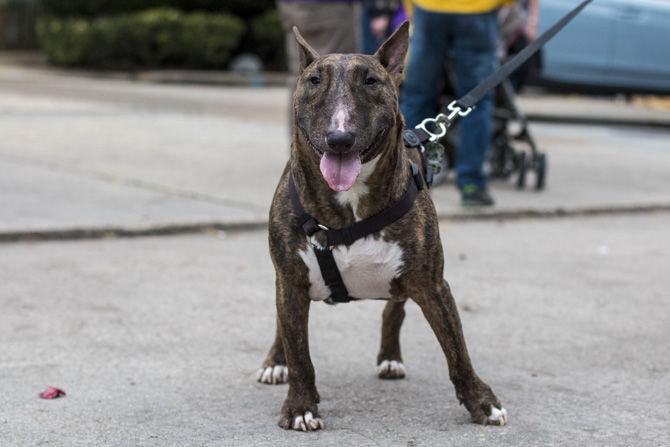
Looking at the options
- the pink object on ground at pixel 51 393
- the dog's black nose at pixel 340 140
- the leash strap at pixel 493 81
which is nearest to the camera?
the dog's black nose at pixel 340 140

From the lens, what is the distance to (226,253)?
6.43 metres

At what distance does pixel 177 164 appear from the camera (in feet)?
31.1

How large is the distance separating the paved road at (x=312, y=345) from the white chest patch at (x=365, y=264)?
452mm

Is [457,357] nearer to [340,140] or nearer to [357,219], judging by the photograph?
[357,219]

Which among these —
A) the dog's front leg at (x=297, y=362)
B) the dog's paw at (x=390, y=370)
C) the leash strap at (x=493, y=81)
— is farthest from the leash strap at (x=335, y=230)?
the leash strap at (x=493, y=81)

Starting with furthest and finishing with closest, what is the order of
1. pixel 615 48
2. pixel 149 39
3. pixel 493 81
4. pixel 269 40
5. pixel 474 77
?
pixel 269 40
pixel 149 39
pixel 615 48
pixel 474 77
pixel 493 81

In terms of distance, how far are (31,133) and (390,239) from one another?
26.6 feet

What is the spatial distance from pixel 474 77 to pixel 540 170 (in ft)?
5.21

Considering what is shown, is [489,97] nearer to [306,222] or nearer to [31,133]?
[306,222]

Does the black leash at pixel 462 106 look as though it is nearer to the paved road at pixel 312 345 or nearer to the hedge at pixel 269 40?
the paved road at pixel 312 345

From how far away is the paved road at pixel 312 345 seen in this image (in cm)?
370

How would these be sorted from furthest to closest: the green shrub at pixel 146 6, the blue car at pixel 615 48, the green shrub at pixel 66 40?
the green shrub at pixel 146 6 → the green shrub at pixel 66 40 → the blue car at pixel 615 48

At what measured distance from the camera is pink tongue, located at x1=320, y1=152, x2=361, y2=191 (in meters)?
3.35

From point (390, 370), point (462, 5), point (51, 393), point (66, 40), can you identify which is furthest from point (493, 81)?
point (66, 40)
